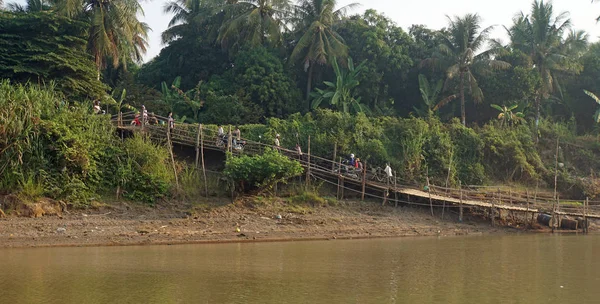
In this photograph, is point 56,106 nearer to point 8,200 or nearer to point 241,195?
point 8,200

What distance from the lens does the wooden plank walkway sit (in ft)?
78.1

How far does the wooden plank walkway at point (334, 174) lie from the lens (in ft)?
78.1

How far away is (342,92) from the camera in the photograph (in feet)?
113

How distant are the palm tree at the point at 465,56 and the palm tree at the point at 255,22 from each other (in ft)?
30.0

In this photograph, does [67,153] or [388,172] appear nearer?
[67,153]

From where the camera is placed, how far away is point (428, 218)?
24.9 m

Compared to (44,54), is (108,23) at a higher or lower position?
higher

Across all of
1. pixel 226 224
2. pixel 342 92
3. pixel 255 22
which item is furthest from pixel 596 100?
pixel 226 224

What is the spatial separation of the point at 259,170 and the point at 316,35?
49.3ft

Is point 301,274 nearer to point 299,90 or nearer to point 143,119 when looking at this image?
point 143,119

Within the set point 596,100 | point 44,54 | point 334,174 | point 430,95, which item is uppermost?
point 596,100

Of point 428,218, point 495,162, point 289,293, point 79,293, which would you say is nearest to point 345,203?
point 428,218

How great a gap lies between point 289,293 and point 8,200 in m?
11.9

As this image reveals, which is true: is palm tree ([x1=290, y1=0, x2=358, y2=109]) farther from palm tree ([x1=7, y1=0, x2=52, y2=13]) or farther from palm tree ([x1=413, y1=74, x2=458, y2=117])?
palm tree ([x1=7, y1=0, x2=52, y2=13])
